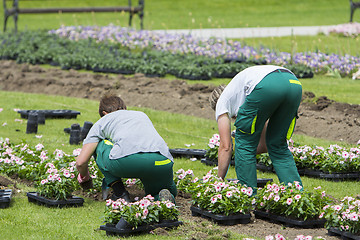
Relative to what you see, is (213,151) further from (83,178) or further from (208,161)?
(83,178)

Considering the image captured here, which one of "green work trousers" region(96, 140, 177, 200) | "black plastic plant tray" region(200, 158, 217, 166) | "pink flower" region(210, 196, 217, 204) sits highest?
"green work trousers" region(96, 140, 177, 200)

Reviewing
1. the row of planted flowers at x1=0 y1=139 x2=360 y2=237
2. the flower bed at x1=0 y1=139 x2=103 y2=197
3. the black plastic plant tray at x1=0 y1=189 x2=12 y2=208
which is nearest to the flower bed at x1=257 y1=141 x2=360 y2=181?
the row of planted flowers at x1=0 y1=139 x2=360 y2=237

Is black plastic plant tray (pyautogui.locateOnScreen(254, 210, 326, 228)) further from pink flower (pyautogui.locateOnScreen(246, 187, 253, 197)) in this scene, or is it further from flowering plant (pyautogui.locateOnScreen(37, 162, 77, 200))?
flowering plant (pyautogui.locateOnScreen(37, 162, 77, 200))

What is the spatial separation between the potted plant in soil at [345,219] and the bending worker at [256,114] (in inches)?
36.0

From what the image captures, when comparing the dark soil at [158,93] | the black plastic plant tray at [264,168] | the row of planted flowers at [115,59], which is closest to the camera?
the black plastic plant tray at [264,168]

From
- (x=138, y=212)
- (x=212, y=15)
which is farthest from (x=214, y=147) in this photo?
(x=212, y=15)

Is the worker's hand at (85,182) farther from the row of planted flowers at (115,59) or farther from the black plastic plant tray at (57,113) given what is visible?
the row of planted flowers at (115,59)

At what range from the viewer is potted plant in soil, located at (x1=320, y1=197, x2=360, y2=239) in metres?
4.52

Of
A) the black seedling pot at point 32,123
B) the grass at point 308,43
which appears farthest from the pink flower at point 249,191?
the grass at point 308,43

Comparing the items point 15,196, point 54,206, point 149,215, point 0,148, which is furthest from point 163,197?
point 0,148

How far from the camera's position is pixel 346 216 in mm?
4566

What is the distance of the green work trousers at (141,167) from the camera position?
5285mm

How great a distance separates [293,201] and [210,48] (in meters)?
10.9

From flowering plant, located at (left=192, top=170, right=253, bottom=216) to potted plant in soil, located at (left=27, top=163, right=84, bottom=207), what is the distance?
4.22 feet
